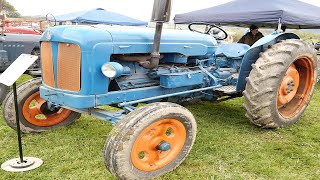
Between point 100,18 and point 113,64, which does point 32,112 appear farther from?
point 100,18

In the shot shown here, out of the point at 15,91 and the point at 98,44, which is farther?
the point at 15,91

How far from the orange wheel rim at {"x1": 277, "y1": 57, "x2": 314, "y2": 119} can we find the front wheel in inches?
62.1

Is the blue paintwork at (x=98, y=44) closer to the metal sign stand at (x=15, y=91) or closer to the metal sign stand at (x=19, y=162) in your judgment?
the metal sign stand at (x=15, y=91)

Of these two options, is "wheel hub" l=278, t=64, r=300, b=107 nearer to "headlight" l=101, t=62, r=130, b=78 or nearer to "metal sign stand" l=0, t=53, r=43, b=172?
"headlight" l=101, t=62, r=130, b=78

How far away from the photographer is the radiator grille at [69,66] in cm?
273

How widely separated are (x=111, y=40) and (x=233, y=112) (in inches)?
103

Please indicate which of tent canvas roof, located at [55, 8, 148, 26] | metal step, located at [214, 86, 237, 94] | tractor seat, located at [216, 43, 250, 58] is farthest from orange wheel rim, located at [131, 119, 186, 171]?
tent canvas roof, located at [55, 8, 148, 26]

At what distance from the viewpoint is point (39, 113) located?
11.9 feet

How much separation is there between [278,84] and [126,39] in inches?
68.9

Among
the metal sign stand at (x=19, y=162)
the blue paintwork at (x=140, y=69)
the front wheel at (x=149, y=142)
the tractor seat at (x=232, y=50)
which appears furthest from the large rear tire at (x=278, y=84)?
the metal sign stand at (x=19, y=162)

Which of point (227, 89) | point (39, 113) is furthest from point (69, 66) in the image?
point (227, 89)

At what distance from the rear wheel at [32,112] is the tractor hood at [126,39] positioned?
77cm

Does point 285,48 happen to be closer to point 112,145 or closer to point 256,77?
point 256,77

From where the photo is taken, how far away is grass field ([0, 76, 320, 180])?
9.20 feet
